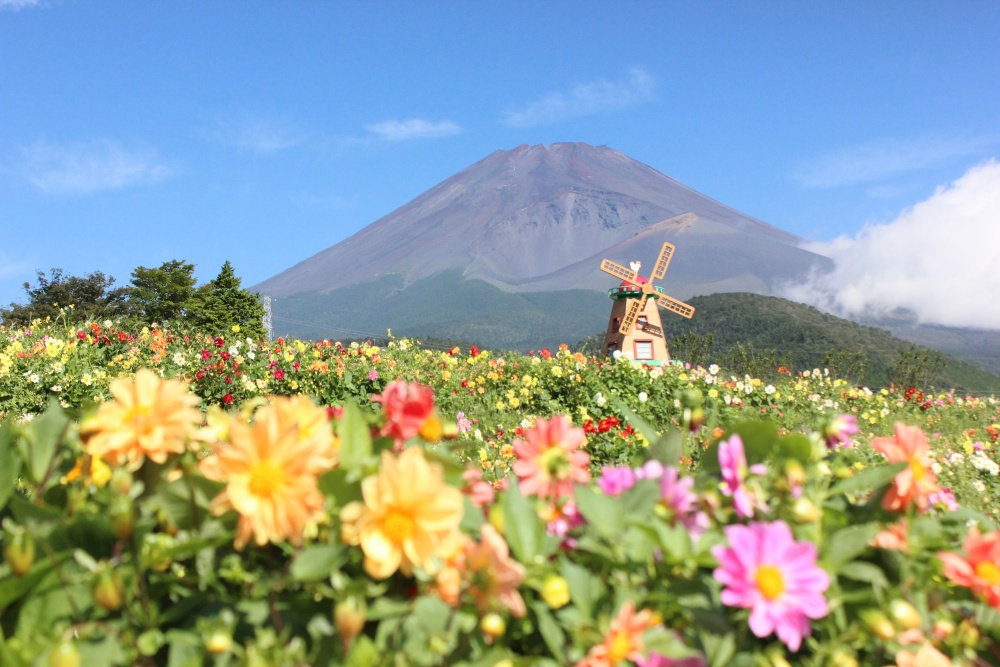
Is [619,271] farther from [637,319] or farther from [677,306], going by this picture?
[677,306]

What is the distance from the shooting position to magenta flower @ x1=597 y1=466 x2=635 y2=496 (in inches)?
47.6

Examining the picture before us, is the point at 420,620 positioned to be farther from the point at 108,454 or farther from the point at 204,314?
the point at 204,314

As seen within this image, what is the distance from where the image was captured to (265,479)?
36.1 inches

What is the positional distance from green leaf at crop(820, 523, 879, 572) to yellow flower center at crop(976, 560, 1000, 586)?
0.19 metres

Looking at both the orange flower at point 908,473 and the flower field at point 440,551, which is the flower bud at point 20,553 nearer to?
the flower field at point 440,551

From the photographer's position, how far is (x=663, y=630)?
3.12 feet

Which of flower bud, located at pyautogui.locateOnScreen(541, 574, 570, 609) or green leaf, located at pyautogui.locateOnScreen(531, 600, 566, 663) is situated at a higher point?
flower bud, located at pyautogui.locateOnScreen(541, 574, 570, 609)

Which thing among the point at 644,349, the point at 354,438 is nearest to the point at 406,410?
the point at 354,438

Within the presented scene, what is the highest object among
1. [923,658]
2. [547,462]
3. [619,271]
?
[619,271]

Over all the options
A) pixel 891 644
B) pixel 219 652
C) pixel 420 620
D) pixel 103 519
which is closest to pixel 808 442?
pixel 891 644

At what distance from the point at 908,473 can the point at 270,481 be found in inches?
36.6

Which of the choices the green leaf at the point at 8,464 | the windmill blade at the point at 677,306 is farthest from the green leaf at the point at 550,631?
the windmill blade at the point at 677,306

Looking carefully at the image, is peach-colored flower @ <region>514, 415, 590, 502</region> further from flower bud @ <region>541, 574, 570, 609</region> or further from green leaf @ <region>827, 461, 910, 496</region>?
green leaf @ <region>827, 461, 910, 496</region>

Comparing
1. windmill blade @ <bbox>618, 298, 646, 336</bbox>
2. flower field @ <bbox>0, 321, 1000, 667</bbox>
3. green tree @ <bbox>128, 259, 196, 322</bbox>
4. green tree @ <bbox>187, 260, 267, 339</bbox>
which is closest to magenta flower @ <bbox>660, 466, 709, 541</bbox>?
flower field @ <bbox>0, 321, 1000, 667</bbox>
